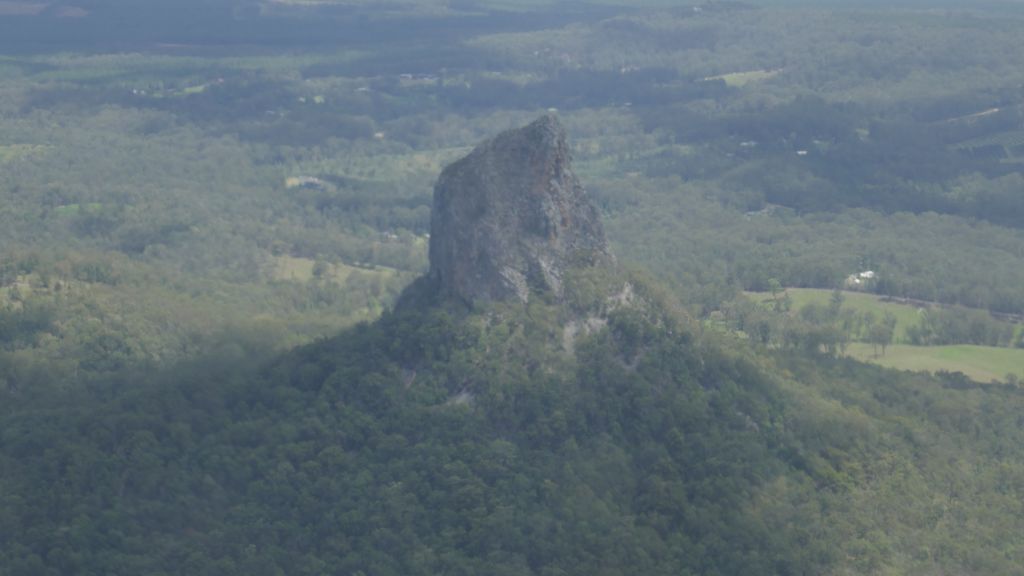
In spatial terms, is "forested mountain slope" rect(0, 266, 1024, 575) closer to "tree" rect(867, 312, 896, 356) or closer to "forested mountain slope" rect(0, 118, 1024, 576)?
"forested mountain slope" rect(0, 118, 1024, 576)

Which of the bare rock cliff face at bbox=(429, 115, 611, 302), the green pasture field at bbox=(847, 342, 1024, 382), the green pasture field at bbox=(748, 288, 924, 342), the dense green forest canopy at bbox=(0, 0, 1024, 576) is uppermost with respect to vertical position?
→ the bare rock cliff face at bbox=(429, 115, 611, 302)

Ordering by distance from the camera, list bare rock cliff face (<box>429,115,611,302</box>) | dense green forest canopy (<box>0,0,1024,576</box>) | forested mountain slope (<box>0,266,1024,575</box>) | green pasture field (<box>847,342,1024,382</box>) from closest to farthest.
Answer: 1. forested mountain slope (<box>0,266,1024,575</box>)
2. dense green forest canopy (<box>0,0,1024,576</box>)
3. bare rock cliff face (<box>429,115,611,302</box>)
4. green pasture field (<box>847,342,1024,382</box>)

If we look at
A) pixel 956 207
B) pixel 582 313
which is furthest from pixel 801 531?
pixel 956 207

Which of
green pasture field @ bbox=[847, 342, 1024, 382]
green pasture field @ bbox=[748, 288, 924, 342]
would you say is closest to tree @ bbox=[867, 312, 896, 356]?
green pasture field @ bbox=[847, 342, 1024, 382]

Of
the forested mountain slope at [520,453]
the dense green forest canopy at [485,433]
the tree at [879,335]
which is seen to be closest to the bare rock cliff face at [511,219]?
the forested mountain slope at [520,453]

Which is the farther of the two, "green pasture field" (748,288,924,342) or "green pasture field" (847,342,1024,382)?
"green pasture field" (748,288,924,342)

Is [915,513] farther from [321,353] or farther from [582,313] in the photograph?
[321,353]

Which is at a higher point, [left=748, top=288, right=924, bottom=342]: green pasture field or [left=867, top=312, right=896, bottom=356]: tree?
[left=867, top=312, right=896, bottom=356]: tree
